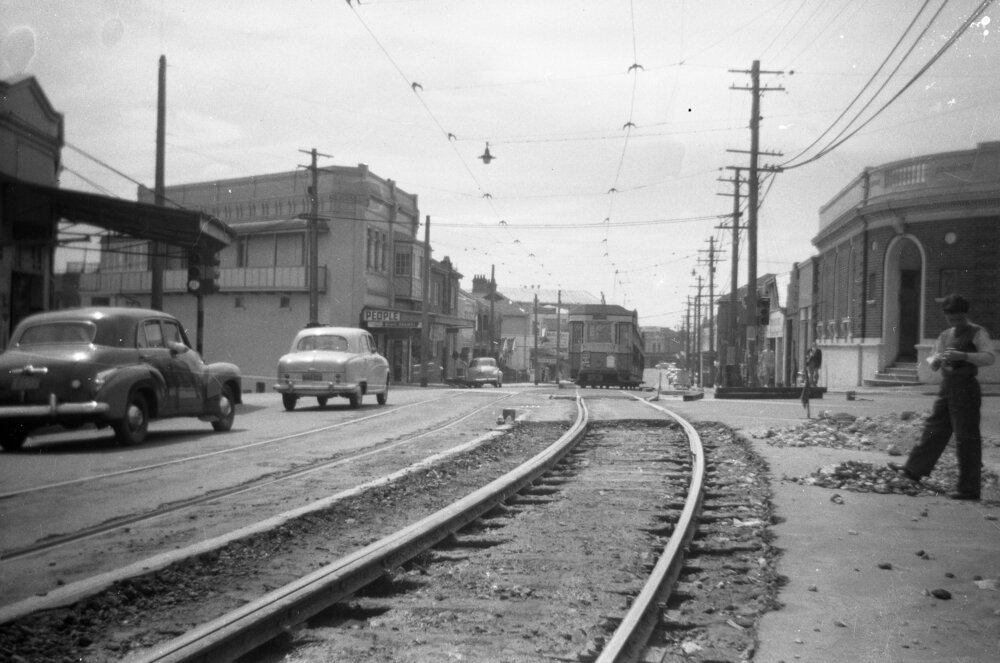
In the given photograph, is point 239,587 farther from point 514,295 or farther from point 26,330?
point 514,295

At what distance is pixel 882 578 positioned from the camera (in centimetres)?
558

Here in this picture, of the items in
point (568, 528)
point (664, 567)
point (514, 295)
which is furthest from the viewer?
point (514, 295)

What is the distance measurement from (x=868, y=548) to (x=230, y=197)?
40.2 m

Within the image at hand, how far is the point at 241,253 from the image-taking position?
145ft

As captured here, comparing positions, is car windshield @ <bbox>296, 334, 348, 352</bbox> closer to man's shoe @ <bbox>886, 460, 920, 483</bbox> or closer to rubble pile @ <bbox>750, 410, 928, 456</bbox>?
rubble pile @ <bbox>750, 410, 928, 456</bbox>

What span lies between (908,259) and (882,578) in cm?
2895

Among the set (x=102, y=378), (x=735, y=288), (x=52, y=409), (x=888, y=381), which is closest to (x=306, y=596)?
(x=52, y=409)

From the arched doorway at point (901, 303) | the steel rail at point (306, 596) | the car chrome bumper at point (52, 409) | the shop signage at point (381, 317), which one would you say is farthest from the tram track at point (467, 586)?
the shop signage at point (381, 317)

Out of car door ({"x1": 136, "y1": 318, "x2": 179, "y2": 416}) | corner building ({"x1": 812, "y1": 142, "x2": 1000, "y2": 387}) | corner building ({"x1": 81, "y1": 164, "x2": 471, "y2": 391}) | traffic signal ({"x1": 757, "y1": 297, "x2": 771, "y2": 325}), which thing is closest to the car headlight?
car door ({"x1": 136, "y1": 318, "x2": 179, "y2": 416})

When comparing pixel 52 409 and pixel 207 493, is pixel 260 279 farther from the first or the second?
pixel 207 493

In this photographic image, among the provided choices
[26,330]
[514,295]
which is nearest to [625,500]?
[26,330]

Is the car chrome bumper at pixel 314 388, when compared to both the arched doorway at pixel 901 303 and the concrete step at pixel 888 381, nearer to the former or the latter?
the concrete step at pixel 888 381

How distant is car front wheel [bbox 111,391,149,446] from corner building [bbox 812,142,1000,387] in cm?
2195

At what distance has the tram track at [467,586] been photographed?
4039 millimetres
